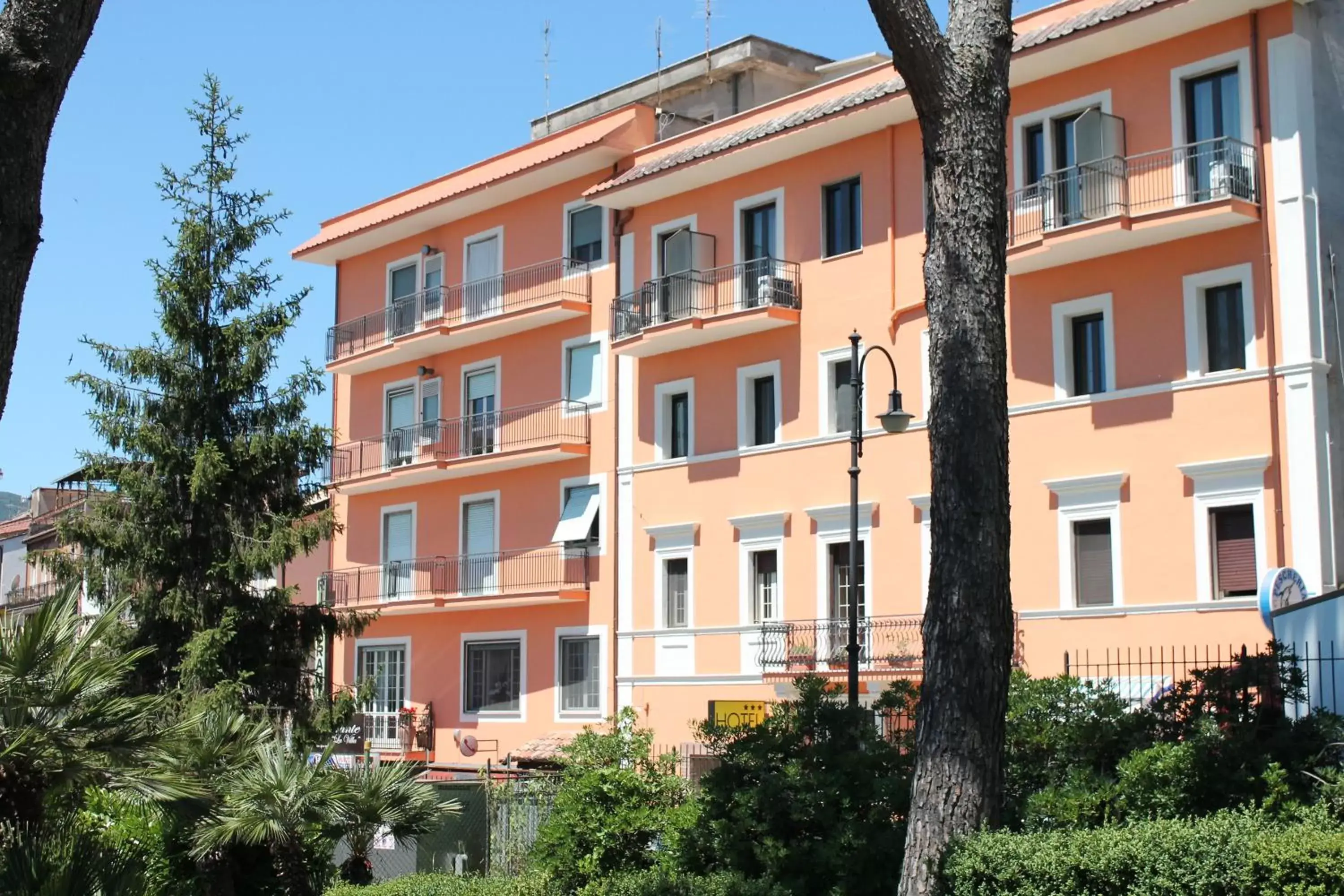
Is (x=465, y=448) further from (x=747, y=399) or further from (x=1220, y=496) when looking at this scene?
(x=1220, y=496)

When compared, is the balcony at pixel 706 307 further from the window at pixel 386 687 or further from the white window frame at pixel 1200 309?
the window at pixel 386 687

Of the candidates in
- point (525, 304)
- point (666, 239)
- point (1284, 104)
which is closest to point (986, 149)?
point (1284, 104)

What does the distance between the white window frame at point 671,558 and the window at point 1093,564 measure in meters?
8.58

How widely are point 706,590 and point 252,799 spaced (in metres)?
14.9

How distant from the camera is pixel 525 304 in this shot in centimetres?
3575

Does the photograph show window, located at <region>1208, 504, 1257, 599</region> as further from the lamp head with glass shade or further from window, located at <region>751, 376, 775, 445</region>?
window, located at <region>751, 376, 775, 445</region>

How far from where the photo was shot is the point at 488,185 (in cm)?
3616

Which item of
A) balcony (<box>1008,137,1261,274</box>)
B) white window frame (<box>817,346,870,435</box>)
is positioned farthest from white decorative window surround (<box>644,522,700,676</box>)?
balcony (<box>1008,137,1261,274</box>)

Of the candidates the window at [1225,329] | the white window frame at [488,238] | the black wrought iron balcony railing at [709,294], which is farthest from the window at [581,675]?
the window at [1225,329]

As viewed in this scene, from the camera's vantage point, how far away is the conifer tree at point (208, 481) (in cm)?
2820

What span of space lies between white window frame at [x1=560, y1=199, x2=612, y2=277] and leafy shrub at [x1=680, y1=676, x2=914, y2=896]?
2145cm

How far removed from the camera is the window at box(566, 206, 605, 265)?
115 ft

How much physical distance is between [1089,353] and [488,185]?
15551 mm

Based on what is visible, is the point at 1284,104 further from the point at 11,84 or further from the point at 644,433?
the point at 11,84
